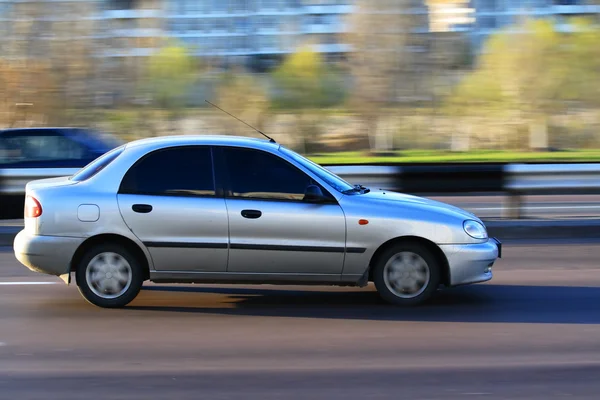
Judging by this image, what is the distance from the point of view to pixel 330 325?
7082mm

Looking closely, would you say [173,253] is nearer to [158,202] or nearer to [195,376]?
[158,202]

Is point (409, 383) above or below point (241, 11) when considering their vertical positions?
below

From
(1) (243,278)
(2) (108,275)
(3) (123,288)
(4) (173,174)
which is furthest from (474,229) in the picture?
(2) (108,275)

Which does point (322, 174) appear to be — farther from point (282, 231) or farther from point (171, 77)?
point (171, 77)

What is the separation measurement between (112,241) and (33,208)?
72 cm

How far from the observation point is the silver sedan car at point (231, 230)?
7441 mm

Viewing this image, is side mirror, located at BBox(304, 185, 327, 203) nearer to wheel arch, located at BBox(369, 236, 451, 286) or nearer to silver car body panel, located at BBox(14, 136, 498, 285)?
silver car body panel, located at BBox(14, 136, 498, 285)

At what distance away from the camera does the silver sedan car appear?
744 cm

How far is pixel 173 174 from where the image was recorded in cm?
758

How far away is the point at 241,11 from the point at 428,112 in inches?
1919

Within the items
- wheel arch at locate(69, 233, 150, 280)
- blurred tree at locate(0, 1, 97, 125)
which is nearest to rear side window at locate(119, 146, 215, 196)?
wheel arch at locate(69, 233, 150, 280)

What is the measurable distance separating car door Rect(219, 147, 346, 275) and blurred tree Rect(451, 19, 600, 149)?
3435cm

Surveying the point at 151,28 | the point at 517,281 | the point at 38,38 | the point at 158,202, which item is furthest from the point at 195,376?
the point at 151,28

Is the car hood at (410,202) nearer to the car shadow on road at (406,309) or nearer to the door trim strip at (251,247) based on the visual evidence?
the door trim strip at (251,247)
